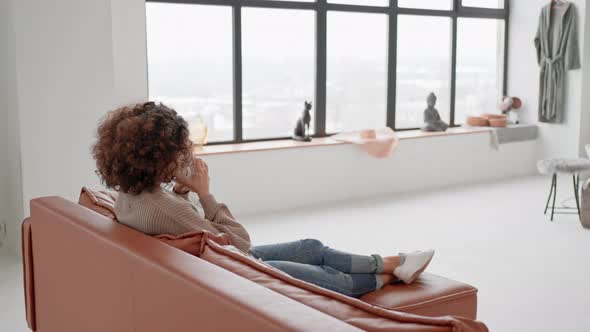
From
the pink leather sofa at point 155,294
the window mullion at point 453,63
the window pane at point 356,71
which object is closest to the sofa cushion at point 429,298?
the pink leather sofa at point 155,294

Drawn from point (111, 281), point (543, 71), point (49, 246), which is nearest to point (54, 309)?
point (49, 246)

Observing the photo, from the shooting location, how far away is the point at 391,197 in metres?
6.35

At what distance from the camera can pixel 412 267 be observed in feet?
8.53

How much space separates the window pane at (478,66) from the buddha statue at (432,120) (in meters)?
0.58

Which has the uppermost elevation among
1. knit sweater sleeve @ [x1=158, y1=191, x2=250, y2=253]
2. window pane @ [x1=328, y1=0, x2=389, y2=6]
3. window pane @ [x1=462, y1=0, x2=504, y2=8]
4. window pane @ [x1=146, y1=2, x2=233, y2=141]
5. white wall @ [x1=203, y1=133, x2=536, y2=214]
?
window pane @ [x1=462, y1=0, x2=504, y2=8]

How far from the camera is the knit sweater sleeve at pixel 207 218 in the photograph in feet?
7.41

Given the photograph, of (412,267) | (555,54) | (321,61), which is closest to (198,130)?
(321,61)

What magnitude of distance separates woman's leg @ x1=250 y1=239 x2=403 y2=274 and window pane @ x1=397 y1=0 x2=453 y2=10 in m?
4.73

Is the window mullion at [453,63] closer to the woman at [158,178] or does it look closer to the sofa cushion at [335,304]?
the woman at [158,178]

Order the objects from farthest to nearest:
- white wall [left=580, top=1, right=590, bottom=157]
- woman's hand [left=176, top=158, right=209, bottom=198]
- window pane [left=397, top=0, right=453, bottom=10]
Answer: white wall [left=580, top=1, right=590, bottom=157] < window pane [left=397, top=0, right=453, bottom=10] < woman's hand [left=176, top=158, right=209, bottom=198]

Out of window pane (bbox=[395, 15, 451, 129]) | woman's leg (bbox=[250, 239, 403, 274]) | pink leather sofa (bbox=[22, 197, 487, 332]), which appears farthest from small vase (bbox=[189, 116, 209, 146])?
woman's leg (bbox=[250, 239, 403, 274])

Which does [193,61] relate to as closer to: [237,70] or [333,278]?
[237,70]

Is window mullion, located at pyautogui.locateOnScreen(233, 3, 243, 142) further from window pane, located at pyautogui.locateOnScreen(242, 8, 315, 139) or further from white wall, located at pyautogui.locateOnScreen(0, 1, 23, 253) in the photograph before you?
white wall, located at pyautogui.locateOnScreen(0, 1, 23, 253)

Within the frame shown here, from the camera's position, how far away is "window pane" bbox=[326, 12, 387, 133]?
6527 mm
